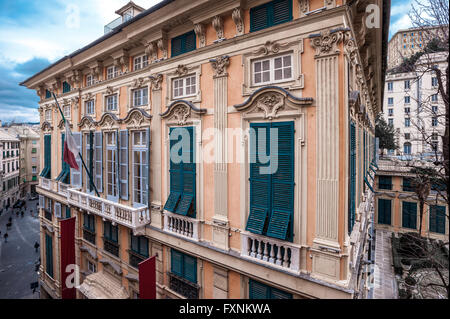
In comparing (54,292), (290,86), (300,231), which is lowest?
(54,292)

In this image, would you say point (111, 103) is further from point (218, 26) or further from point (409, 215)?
point (409, 215)

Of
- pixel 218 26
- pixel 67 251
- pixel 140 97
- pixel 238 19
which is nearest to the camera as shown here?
pixel 238 19

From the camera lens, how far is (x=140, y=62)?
1073 centimetres

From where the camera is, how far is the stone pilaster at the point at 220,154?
7.54 metres

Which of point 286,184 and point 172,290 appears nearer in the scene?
point 286,184

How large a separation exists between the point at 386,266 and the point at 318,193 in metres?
18.2

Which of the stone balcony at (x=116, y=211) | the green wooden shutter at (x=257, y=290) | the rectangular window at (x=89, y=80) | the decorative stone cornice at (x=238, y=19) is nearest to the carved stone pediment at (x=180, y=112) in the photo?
the decorative stone cornice at (x=238, y=19)

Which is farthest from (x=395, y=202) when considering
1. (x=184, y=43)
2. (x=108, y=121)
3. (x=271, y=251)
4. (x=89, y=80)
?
(x=89, y=80)

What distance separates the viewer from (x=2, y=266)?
24172mm

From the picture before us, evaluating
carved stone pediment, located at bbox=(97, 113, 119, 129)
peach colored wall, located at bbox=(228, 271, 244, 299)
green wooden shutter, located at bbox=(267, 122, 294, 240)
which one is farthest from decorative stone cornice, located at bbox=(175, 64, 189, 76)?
peach colored wall, located at bbox=(228, 271, 244, 299)

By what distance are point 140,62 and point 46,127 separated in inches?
475

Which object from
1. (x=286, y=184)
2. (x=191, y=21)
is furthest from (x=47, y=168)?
(x=286, y=184)

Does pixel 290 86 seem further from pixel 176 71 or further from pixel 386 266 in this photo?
pixel 386 266
